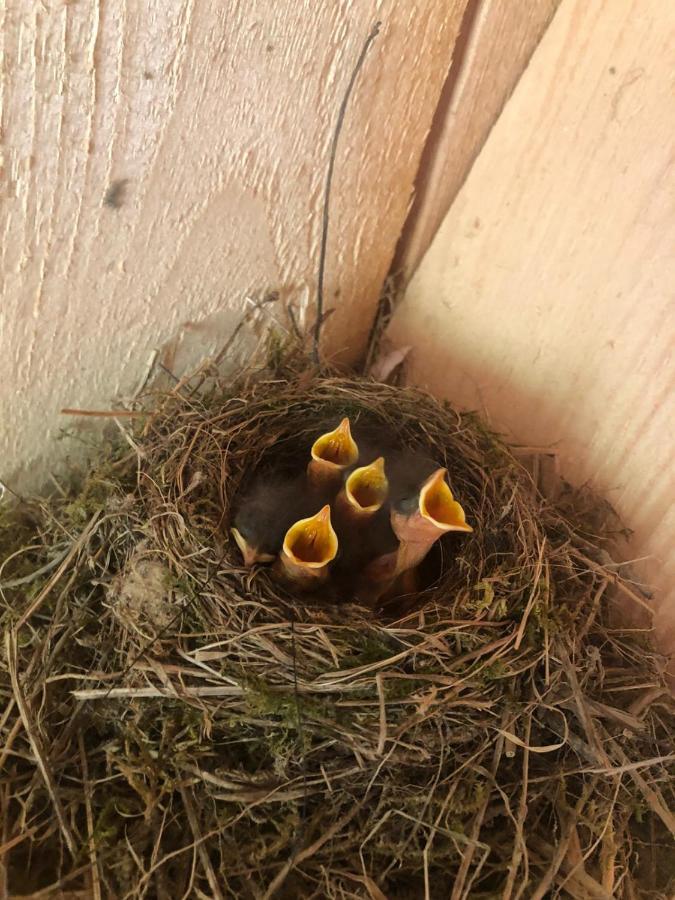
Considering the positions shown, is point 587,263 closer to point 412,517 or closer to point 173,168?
point 412,517

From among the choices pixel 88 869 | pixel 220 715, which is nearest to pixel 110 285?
pixel 220 715

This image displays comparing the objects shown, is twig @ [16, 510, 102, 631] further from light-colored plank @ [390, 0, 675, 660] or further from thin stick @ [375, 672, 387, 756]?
light-colored plank @ [390, 0, 675, 660]

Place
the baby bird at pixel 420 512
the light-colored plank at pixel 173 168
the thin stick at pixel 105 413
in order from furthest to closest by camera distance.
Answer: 1. the thin stick at pixel 105 413
2. the baby bird at pixel 420 512
3. the light-colored plank at pixel 173 168

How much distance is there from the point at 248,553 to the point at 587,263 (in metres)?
0.56

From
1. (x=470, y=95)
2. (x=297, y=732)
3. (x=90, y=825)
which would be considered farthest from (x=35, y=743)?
(x=470, y=95)

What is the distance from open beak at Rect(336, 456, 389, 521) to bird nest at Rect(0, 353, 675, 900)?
0.37 feet

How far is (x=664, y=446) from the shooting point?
0.85 m

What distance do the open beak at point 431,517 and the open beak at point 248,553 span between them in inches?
6.1

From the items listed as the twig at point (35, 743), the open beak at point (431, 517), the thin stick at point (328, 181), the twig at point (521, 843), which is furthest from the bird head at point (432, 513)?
the twig at point (35, 743)

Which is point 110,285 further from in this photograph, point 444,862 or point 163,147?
point 444,862

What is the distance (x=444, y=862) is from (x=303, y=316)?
2.34 ft

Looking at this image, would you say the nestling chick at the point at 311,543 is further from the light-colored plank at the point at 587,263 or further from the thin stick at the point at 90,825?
the light-colored plank at the point at 587,263

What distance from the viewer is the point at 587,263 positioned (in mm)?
882

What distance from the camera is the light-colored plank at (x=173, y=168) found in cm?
63
